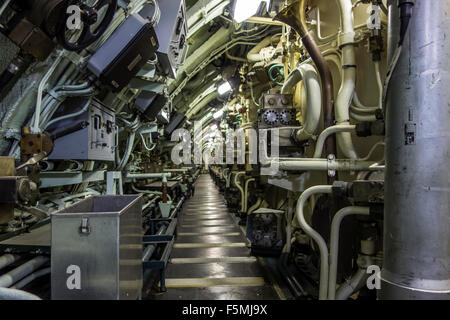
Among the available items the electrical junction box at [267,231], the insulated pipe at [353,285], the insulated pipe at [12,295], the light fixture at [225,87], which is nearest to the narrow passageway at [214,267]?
the electrical junction box at [267,231]

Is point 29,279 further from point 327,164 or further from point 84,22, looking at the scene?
point 327,164

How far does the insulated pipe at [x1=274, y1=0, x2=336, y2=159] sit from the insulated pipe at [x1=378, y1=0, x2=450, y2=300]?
111 cm

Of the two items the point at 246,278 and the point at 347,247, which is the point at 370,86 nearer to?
the point at 347,247

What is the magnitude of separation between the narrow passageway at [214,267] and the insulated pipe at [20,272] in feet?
3.97

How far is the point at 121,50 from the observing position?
2104 millimetres

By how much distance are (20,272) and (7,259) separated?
15 cm

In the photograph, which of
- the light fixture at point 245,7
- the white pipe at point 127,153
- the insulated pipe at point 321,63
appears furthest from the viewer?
the white pipe at point 127,153

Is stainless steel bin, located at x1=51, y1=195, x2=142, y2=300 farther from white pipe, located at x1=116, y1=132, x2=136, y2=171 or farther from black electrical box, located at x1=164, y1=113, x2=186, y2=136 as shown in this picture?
black electrical box, located at x1=164, y1=113, x2=186, y2=136

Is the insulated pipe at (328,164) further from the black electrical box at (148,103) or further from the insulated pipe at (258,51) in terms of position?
the insulated pipe at (258,51)

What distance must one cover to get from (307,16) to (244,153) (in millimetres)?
2894

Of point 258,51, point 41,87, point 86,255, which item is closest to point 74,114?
point 41,87

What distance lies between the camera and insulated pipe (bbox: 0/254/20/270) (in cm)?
146

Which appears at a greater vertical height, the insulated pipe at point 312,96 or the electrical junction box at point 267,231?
the insulated pipe at point 312,96

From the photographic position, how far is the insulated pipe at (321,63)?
7.38ft
